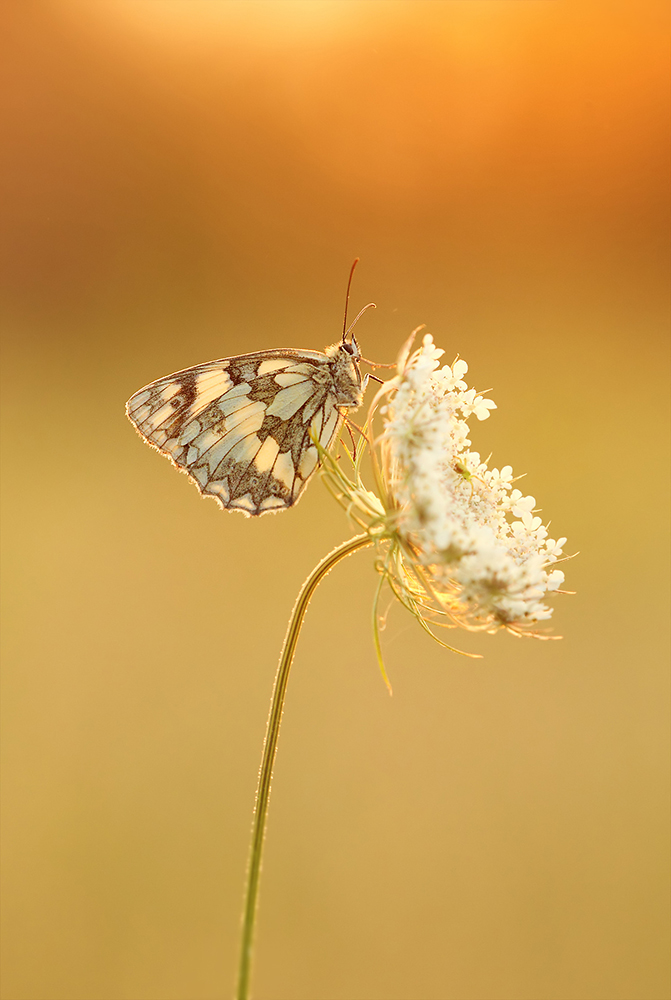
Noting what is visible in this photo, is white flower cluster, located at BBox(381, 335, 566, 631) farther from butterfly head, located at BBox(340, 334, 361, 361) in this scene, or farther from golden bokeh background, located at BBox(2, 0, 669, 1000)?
golden bokeh background, located at BBox(2, 0, 669, 1000)

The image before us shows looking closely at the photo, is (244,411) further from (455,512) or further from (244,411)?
(455,512)

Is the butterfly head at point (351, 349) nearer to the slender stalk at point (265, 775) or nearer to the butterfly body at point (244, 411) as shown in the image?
the butterfly body at point (244, 411)

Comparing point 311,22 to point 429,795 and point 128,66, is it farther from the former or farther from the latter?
point 429,795

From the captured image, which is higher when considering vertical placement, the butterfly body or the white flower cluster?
the butterfly body

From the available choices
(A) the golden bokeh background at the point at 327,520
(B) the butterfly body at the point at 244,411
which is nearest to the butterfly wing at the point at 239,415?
(B) the butterfly body at the point at 244,411

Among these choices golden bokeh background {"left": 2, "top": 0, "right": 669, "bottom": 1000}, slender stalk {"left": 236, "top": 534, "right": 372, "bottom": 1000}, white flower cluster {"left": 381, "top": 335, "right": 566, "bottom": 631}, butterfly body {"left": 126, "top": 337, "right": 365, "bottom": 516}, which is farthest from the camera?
golden bokeh background {"left": 2, "top": 0, "right": 669, "bottom": 1000}

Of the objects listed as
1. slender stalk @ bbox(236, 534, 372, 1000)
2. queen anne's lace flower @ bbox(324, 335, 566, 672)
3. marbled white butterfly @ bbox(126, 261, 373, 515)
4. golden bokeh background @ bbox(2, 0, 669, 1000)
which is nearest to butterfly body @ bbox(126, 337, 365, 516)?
marbled white butterfly @ bbox(126, 261, 373, 515)
